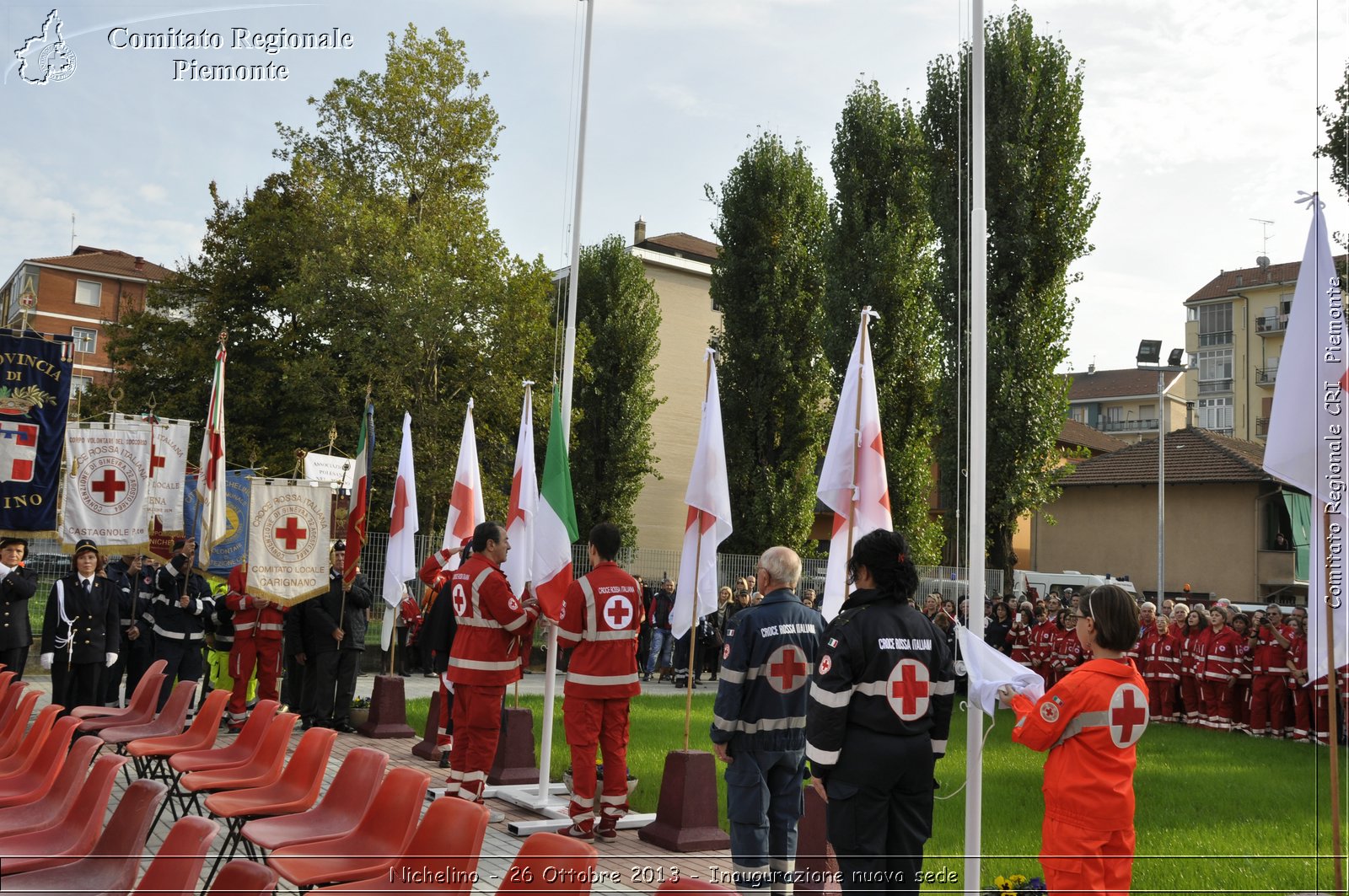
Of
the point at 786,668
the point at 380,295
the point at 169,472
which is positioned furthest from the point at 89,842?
the point at 380,295

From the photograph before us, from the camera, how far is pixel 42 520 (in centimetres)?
1179

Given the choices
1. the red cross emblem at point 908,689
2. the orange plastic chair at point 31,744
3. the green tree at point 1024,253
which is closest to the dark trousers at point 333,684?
the orange plastic chair at point 31,744

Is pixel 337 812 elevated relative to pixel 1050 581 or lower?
lower

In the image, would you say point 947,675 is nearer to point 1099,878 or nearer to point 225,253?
point 1099,878

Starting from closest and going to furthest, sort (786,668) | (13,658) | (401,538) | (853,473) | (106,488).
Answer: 1. (786,668)
2. (853,473)
3. (13,658)
4. (106,488)
5. (401,538)

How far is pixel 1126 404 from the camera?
249 feet

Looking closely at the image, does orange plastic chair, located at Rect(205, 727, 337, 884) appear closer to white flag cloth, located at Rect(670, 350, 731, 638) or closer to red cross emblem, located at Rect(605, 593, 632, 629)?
red cross emblem, located at Rect(605, 593, 632, 629)

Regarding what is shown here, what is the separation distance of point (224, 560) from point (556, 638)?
375 inches

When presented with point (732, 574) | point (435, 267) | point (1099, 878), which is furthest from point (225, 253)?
point (1099, 878)

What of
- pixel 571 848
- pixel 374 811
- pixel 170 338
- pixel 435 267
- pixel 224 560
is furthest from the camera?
pixel 170 338

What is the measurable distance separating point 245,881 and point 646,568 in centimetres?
2628

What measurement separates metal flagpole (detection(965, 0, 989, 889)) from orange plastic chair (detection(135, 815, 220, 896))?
3.69 metres

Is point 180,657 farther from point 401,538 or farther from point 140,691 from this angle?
point 140,691

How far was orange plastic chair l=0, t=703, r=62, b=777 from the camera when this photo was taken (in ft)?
24.4
